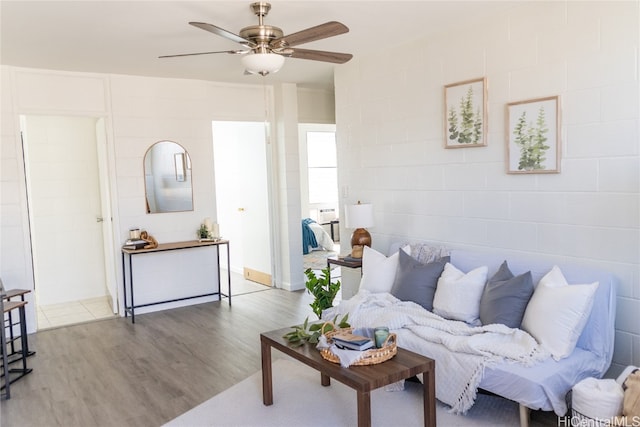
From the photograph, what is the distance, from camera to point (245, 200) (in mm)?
6906

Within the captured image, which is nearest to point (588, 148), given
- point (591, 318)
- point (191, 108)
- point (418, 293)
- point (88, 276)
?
point (591, 318)

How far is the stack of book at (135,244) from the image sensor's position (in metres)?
5.15

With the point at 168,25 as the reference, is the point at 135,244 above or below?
below

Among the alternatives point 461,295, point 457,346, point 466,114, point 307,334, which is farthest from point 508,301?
point 466,114

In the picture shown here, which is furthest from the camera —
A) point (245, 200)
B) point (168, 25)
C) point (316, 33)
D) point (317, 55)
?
point (245, 200)

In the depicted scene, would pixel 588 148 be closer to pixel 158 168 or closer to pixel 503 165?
pixel 503 165

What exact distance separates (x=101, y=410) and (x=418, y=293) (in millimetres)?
2221

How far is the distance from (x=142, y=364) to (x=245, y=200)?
3298 millimetres

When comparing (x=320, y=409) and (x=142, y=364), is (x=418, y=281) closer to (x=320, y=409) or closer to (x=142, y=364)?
(x=320, y=409)

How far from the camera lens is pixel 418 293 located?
3652 millimetres

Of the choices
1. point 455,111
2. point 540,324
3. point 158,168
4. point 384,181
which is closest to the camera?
point 540,324

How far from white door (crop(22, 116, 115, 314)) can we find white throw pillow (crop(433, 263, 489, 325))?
4020mm

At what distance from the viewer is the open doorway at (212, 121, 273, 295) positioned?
21.1 ft

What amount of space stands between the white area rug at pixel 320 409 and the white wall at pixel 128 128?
263cm
